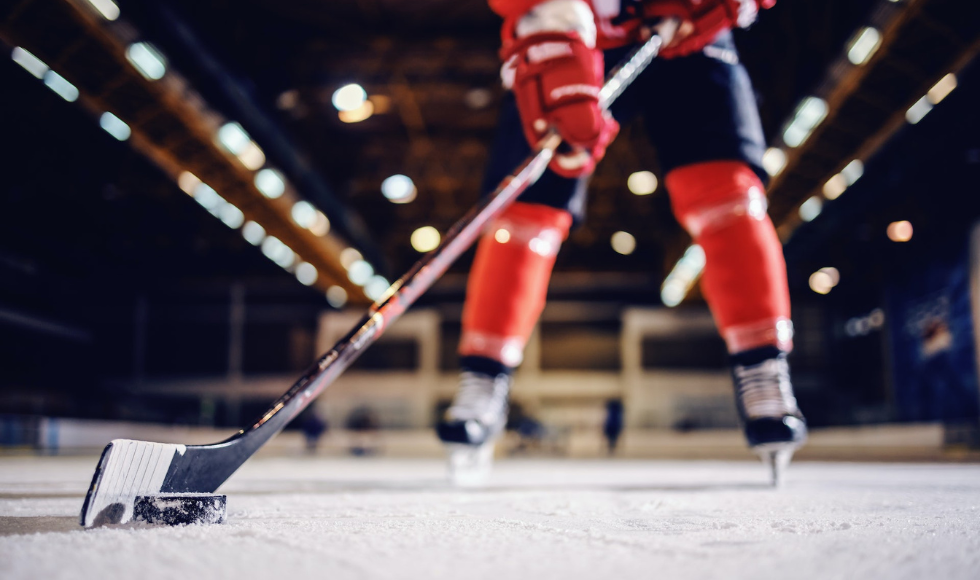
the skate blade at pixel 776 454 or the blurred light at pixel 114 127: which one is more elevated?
the blurred light at pixel 114 127

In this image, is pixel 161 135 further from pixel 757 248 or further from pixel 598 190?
pixel 757 248

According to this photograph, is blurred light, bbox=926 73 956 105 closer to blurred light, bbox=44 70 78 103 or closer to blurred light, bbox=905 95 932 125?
blurred light, bbox=905 95 932 125

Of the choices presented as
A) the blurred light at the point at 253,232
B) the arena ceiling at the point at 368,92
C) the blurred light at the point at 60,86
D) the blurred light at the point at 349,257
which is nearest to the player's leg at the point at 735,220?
the arena ceiling at the point at 368,92

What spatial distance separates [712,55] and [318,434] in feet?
47.2

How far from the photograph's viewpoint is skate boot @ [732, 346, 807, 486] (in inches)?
47.4

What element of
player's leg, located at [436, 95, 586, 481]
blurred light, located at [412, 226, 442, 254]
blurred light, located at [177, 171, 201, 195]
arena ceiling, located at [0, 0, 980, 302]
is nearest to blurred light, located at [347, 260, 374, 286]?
arena ceiling, located at [0, 0, 980, 302]

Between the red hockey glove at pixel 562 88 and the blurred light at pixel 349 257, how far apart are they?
14.4m

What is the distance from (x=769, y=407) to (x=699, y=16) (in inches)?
29.3

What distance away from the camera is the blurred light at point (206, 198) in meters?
12.4

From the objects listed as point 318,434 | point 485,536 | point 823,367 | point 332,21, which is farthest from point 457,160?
point 823,367

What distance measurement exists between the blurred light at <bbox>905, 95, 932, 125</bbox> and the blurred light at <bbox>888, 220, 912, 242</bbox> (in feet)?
17.3

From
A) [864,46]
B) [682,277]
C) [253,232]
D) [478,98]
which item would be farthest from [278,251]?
[864,46]

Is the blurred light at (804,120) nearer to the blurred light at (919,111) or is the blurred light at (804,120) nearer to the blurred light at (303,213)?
the blurred light at (919,111)

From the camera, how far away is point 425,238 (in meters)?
17.4
